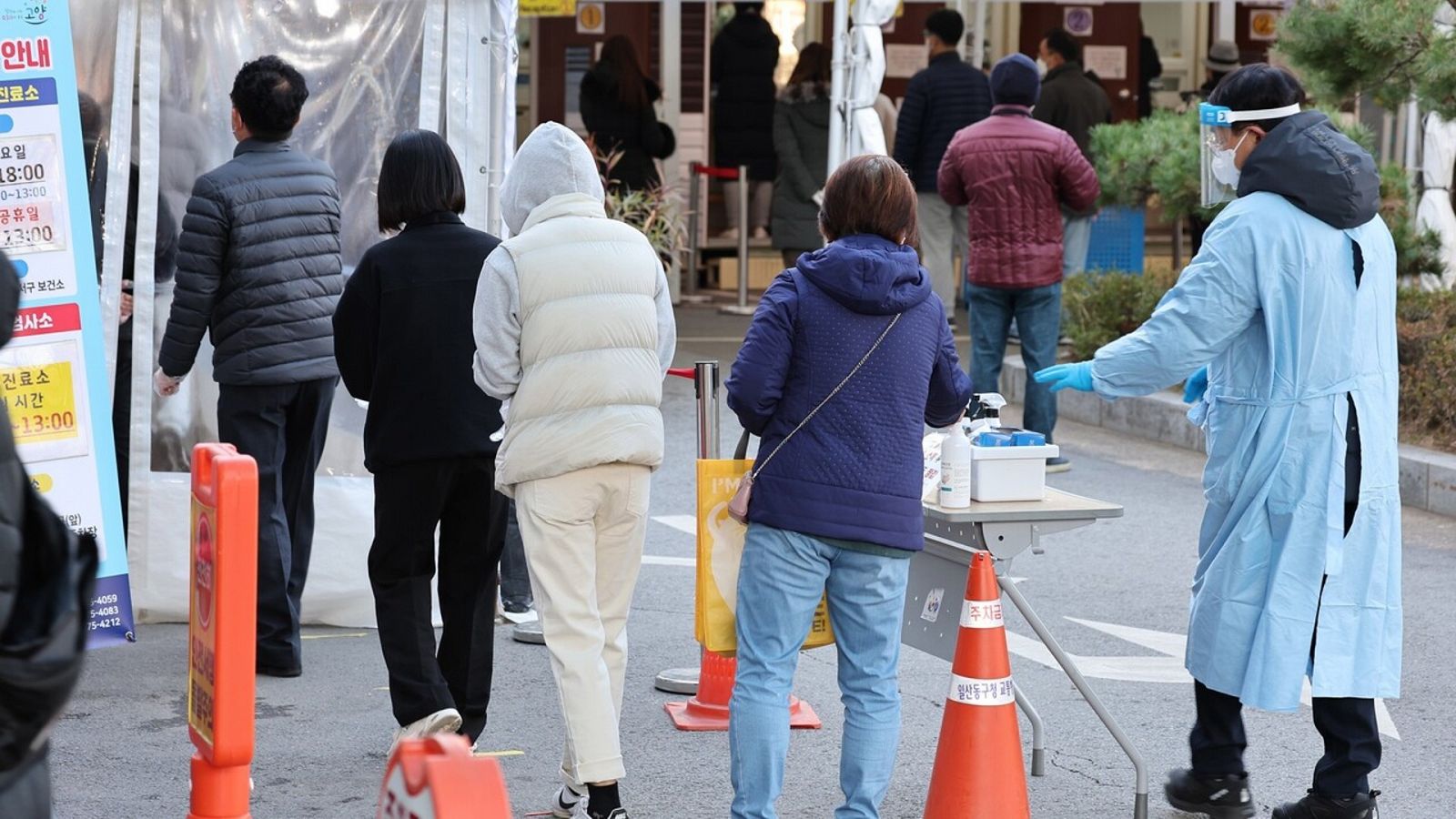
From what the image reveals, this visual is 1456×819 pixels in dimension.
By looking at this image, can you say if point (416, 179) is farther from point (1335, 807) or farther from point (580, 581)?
point (1335, 807)

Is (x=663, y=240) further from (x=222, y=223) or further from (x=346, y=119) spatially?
(x=222, y=223)

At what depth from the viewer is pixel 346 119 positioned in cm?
677

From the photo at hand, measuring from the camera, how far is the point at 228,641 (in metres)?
3.93

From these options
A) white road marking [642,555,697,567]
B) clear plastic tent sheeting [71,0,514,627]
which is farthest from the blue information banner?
white road marking [642,555,697,567]

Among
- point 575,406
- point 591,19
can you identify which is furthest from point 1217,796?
point 591,19

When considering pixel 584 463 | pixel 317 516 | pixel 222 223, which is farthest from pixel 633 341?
pixel 317 516

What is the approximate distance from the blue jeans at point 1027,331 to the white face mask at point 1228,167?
4.61 metres

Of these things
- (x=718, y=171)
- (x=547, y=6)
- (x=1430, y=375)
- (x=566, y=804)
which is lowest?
(x=566, y=804)

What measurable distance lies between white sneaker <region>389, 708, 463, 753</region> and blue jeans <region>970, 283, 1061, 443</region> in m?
5.22

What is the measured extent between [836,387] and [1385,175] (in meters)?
7.37

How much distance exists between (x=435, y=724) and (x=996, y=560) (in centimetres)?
149

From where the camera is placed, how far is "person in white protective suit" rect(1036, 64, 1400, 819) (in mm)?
4527

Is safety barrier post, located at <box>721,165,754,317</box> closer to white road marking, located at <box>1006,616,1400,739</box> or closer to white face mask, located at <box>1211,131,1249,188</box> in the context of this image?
white road marking, located at <box>1006,616,1400,739</box>

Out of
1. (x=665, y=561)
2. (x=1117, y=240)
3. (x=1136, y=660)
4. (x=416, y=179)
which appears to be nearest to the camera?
(x=416, y=179)
